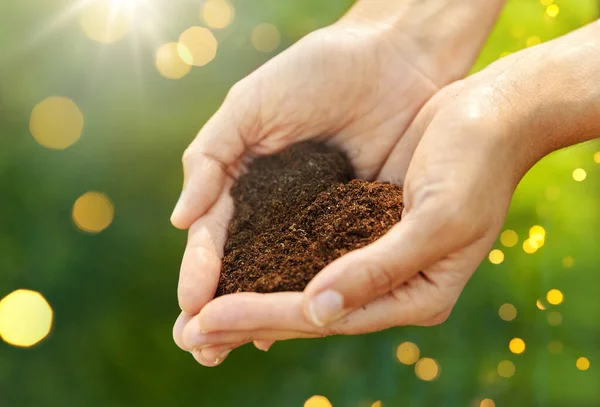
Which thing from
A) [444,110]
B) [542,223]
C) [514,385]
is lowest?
[514,385]

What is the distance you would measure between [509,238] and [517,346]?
15.8 inches

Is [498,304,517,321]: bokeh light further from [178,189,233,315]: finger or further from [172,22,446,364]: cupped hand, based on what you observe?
[178,189,233,315]: finger

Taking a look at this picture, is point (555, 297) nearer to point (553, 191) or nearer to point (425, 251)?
point (553, 191)

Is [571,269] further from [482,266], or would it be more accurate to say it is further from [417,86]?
[417,86]

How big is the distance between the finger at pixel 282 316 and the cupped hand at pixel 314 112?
0.30 m

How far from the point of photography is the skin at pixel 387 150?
Result: 0.96m

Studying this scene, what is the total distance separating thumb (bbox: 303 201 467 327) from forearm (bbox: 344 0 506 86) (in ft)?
2.51

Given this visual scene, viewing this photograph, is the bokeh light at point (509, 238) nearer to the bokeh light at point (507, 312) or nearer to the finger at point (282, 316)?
the bokeh light at point (507, 312)

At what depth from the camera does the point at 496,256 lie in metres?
1.96

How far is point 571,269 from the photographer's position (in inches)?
76.2

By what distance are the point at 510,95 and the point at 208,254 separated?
77 centimetres

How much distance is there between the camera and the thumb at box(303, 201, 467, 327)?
909 millimetres

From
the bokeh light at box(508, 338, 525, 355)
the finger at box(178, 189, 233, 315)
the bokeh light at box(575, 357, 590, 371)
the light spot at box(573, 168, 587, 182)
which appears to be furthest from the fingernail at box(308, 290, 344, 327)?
the light spot at box(573, 168, 587, 182)

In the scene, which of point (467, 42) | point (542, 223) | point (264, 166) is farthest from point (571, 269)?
point (264, 166)
